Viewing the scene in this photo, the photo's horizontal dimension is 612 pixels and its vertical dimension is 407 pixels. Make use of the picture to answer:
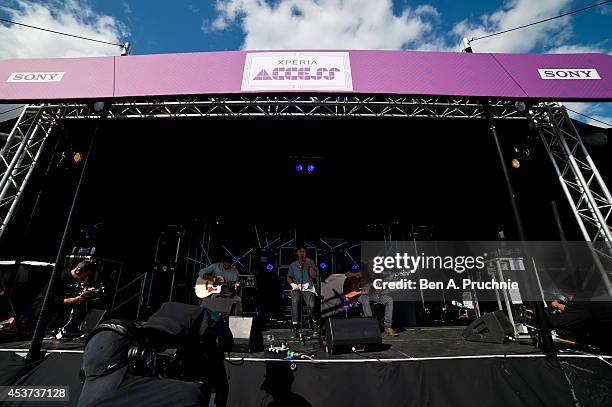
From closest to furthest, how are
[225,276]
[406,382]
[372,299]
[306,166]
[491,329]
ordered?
[406,382], [491,329], [372,299], [225,276], [306,166]

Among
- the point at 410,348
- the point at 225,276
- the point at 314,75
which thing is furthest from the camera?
the point at 225,276

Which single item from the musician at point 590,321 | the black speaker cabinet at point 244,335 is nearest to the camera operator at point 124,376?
the black speaker cabinet at point 244,335

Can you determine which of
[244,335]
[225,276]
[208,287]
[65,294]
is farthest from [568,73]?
[65,294]

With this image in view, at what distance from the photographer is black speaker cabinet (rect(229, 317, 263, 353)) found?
3.92m

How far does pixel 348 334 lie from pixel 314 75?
14.7ft

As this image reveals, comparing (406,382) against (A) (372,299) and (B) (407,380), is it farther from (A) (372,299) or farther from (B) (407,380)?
(A) (372,299)

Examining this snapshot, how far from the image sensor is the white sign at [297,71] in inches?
193

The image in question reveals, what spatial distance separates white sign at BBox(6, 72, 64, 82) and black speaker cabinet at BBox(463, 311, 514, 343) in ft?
30.1

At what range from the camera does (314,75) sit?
4.98 metres

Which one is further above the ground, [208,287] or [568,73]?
[568,73]

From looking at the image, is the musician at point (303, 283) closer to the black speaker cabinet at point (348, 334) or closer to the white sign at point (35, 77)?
the black speaker cabinet at point (348, 334)

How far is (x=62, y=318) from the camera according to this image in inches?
221

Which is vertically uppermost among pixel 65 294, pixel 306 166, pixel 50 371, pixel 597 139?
pixel 306 166

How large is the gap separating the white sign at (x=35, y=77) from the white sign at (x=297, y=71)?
362cm
